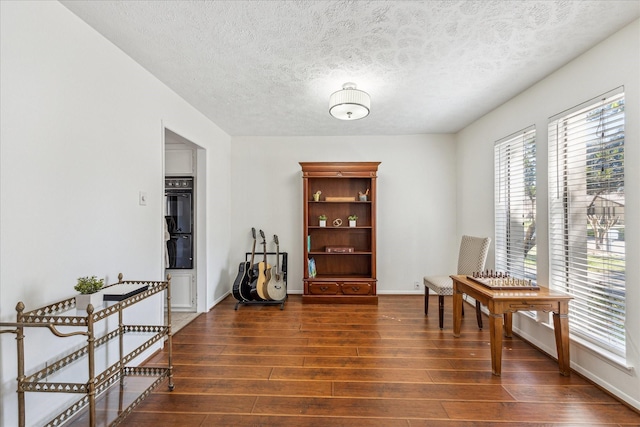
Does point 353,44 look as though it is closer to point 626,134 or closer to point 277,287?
point 626,134

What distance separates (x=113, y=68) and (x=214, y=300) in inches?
117

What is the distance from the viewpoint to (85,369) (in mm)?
1965

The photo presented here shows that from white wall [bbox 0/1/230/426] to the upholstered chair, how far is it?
2.90m

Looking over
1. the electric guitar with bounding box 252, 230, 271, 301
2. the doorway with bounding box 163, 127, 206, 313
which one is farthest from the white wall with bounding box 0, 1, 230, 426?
the electric guitar with bounding box 252, 230, 271, 301

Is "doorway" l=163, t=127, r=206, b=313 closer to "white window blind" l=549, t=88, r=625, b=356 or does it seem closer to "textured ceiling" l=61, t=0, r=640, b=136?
"textured ceiling" l=61, t=0, r=640, b=136

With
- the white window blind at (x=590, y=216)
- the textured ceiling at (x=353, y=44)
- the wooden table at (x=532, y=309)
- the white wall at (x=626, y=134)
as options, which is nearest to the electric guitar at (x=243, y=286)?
the textured ceiling at (x=353, y=44)

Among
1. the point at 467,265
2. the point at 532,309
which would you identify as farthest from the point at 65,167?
the point at 467,265

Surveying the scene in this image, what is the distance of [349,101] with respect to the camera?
2.65 m

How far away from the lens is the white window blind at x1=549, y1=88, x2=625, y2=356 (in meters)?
2.03

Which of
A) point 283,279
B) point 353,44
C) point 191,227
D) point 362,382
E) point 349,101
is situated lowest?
point 362,382

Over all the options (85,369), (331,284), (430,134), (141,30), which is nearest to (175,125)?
(141,30)

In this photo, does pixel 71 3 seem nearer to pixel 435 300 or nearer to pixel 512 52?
pixel 512 52

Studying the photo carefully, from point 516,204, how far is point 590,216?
2.98 ft

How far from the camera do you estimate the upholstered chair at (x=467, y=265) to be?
3.24 metres
